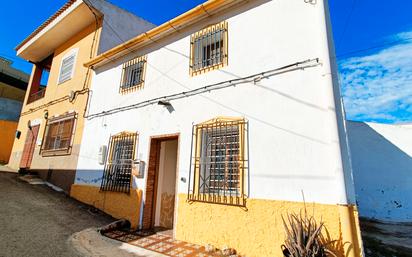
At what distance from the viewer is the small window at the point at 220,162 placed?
500 centimetres

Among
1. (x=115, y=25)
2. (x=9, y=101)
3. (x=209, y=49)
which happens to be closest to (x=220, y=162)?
(x=209, y=49)

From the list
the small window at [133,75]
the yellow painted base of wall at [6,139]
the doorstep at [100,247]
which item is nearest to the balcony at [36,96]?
the yellow painted base of wall at [6,139]

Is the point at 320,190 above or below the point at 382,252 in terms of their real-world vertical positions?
above

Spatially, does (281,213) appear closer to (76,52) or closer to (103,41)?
(103,41)

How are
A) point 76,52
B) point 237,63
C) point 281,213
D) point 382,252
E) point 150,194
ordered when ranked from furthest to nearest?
point 76,52 → point 150,194 → point 237,63 → point 382,252 → point 281,213

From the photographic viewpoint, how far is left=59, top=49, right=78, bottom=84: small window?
1119 cm

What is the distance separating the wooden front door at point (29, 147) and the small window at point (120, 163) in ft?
22.4

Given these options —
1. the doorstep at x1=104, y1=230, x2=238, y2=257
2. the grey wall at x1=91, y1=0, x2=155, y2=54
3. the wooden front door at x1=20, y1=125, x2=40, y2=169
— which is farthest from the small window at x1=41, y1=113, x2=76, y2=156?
the doorstep at x1=104, y1=230, x2=238, y2=257

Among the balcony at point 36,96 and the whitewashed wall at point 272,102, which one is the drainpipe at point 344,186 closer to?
the whitewashed wall at point 272,102

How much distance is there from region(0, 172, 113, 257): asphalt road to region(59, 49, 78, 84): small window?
17.2ft

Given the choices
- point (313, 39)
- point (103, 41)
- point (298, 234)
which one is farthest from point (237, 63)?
point (103, 41)

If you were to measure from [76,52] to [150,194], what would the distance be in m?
8.91

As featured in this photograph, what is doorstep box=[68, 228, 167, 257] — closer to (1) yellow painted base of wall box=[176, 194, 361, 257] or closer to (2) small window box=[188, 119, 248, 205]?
(1) yellow painted base of wall box=[176, 194, 361, 257]

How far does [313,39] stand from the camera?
4668 millimetres
